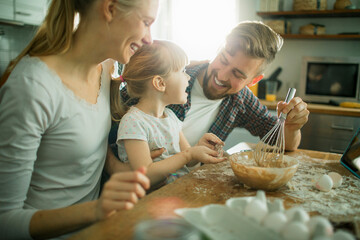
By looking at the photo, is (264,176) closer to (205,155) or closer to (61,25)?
(205,155)

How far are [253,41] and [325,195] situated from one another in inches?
A: 31.9

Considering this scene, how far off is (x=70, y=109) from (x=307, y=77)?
9.48 ft

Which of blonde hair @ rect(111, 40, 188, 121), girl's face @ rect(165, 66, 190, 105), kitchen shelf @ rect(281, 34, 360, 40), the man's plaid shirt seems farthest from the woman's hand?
kitchen shelf @ rect(281, 34, 360, 40)

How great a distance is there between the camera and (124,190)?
625 millimetres

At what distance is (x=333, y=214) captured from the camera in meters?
0.74

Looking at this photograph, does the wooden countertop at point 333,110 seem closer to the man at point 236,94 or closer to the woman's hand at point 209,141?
the man at point 236,94

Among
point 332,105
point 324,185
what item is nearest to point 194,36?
point 332,105

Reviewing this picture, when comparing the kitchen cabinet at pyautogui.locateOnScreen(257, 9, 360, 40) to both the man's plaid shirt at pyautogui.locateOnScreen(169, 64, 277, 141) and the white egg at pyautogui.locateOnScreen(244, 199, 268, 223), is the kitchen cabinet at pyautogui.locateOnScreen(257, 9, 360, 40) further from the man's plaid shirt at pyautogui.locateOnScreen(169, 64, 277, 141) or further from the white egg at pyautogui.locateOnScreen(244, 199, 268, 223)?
the white egg at pyautogui.locateOnScreen(244, 199, 268, 223)

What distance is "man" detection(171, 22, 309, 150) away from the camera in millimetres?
1419

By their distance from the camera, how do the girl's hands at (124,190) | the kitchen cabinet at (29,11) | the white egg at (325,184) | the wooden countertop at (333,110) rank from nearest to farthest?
1. the girl's hands at (124,190)
2. the white egg at (325,184)
3. the wooden countertop at (333,110)
4. the kitchen cabinet at (29,11)

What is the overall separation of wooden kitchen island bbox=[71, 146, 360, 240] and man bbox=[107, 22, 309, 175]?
356 mm

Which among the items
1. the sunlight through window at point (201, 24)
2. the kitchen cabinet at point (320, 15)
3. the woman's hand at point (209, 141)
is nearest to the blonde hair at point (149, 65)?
the woman's hand at point (209, 141)

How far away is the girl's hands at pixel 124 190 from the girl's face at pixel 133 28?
473mm

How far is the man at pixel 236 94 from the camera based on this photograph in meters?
1.42
